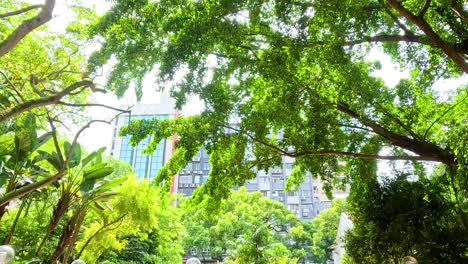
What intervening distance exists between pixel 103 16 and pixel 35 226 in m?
11.2

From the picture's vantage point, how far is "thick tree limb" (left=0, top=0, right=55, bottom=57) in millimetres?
4766

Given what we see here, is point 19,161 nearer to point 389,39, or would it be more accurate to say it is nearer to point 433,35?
point 389,39

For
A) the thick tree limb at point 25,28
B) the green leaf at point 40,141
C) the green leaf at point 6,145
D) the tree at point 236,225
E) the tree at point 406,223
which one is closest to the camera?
the thick tree limb at point 25,28

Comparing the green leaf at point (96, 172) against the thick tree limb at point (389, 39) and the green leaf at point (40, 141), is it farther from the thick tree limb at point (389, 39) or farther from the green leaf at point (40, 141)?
the thick tree limb at point (389, 39)

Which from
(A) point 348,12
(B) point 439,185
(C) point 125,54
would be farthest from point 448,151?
(C) point 125,54

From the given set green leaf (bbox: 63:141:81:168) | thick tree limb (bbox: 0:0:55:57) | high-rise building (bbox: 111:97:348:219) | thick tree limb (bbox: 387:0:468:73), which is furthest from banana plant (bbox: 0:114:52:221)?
high-rise building (bbox: 111:97:348:219)

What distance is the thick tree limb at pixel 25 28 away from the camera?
4.77 meters

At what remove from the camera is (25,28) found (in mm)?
4836

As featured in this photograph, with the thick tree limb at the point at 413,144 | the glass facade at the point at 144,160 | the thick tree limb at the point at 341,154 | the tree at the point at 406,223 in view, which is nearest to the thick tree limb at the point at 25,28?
the thick tree limb at the point at 341,154

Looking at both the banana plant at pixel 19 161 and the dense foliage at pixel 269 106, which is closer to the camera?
the dense foliage at pixel 269 106

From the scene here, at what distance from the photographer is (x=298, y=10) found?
7.20 m

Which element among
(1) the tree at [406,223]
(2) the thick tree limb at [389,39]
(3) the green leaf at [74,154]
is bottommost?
(1) the tree at [406,223]

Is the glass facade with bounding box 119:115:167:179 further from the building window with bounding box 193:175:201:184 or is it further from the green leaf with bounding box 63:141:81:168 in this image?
the green leaf with bounding box 63:141:81:168

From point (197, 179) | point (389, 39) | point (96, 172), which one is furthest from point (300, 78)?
point (197, 179)
